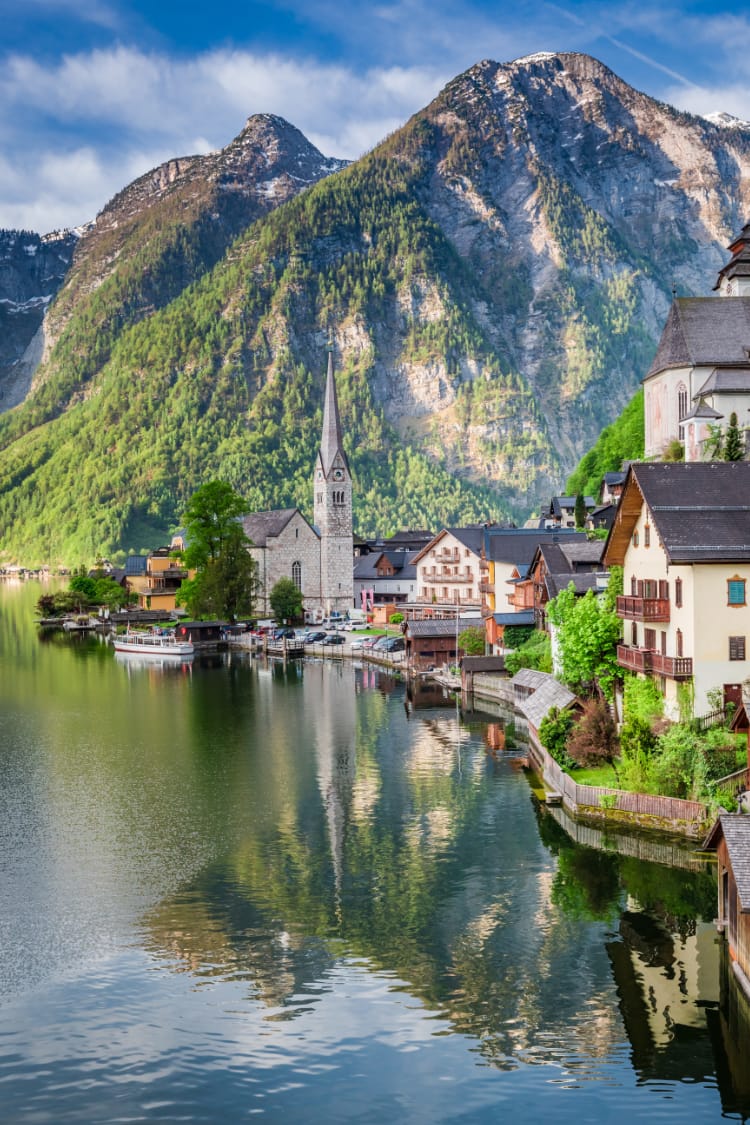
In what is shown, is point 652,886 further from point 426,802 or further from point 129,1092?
point 129,1092

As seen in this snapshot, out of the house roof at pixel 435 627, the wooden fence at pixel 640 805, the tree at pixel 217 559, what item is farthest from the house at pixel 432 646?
the wooden fence at pixel 640 805

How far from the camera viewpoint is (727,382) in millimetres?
83625

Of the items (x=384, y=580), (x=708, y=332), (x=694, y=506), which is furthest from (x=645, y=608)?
(x=384, y=580)

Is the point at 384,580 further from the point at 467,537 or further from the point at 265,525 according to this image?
the point at 467,537

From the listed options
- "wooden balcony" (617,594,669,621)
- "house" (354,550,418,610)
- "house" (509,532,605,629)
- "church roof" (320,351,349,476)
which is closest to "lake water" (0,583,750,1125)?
"wooden balcony" (617,594,669,621)

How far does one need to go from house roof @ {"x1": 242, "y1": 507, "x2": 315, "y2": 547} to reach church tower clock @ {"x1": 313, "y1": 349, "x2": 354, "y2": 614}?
4440 millimetres

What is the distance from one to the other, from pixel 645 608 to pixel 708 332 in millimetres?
44228

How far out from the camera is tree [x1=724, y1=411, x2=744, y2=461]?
7556 cm

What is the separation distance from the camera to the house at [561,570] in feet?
251

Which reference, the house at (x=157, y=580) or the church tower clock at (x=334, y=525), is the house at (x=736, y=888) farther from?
the house at (x=157, y=580)

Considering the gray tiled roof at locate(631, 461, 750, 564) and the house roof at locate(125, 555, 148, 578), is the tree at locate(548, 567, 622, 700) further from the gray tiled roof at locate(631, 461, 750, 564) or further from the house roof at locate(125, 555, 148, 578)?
the house roof at locate(125, 555, 148, 578)

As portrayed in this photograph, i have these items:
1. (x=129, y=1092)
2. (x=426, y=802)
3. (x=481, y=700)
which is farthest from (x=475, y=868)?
(x=481, y=700)

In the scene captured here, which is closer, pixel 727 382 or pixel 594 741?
pixel 594 741

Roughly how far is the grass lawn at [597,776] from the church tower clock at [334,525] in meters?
101
